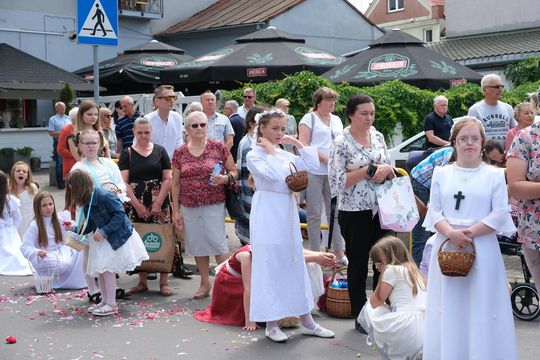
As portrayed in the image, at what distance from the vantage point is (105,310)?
8.13 meters

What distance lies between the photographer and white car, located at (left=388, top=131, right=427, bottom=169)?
13.8 metres

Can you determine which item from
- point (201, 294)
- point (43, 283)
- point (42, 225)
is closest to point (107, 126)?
point (42, 225)

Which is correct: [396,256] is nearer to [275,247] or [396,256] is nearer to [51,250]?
[275,247]

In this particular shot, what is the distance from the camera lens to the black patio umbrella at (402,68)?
648 inches

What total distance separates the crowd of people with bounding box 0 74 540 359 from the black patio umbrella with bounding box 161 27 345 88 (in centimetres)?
708

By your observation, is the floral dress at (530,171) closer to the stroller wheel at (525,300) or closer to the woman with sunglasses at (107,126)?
the stroller wheel at (525,300)

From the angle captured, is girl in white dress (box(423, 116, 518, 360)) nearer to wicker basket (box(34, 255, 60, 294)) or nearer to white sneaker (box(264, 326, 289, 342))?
white sneaker (box(264, 326, 289, 342))

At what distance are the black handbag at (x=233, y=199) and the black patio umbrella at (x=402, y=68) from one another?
8.40 m

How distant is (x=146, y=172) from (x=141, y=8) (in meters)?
23.9

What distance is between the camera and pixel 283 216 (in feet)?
23.2

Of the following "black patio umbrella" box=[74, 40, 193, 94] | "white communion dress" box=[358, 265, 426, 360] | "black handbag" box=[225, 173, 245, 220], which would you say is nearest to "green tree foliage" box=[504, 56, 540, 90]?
"black patio umbrella" box=[74, 40, 193, 94]

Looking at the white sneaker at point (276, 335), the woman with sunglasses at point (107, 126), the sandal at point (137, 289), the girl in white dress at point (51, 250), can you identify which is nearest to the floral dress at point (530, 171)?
the white sneaker at point (276, 335)

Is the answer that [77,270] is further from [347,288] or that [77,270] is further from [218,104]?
[218,104]

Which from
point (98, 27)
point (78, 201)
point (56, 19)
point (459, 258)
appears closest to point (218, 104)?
point (98, 27)
